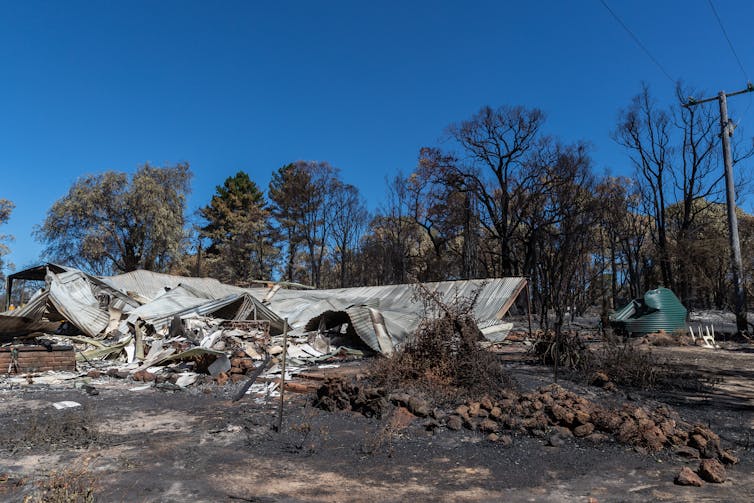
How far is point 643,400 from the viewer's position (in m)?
6.93

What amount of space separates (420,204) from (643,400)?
96.5 feet

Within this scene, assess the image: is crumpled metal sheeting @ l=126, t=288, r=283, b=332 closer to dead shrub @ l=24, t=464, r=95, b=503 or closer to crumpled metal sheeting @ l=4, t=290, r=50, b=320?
crumpled metal sheeting @ l=4, t=290, r=50, b=320

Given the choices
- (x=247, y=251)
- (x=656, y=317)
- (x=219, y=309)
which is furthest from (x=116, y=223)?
(x=656, y=317)

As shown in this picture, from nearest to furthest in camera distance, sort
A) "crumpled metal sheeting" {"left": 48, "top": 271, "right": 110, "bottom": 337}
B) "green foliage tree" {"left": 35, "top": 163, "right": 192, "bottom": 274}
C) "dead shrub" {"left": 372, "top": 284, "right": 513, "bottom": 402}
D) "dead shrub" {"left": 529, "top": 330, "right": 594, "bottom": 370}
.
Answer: "dead shrub" {"left": 372, "top": 284, "right": 513, "bottom": 402}
"dead shrub" {"left": 529, "top": 330, "right": 594, "bottom": 370}
"crumpled metal sheeting" {"left": 48, "top": 271, "right": 110, "bottom": 337}
"green foliage tree" {"left": 35, "top": 163, "right": 192, "bottom": 274}

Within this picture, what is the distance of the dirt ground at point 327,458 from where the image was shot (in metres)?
4.13

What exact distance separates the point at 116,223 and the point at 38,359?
2372 centimetres

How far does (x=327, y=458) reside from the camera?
516 centimetres

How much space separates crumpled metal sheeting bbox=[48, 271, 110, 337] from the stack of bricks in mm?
5229

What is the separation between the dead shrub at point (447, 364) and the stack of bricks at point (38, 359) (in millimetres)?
7570

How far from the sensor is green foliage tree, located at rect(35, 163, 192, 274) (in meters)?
32.0

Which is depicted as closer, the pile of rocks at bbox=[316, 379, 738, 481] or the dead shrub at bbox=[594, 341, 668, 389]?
the pile of rocks at bbox=[316, 379, 738, 481]

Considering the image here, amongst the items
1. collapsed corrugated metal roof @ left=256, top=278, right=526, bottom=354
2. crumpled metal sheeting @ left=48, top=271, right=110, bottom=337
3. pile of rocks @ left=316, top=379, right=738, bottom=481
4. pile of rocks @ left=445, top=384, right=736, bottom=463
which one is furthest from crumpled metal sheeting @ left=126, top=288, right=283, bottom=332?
pile of rocks @ left=445, top=384, right=736, bottom=463

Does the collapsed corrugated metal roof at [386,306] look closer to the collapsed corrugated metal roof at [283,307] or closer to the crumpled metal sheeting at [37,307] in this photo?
the collapsed corrugated metal roof at [283,307]

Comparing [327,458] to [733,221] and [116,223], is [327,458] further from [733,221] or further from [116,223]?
[116,223]
